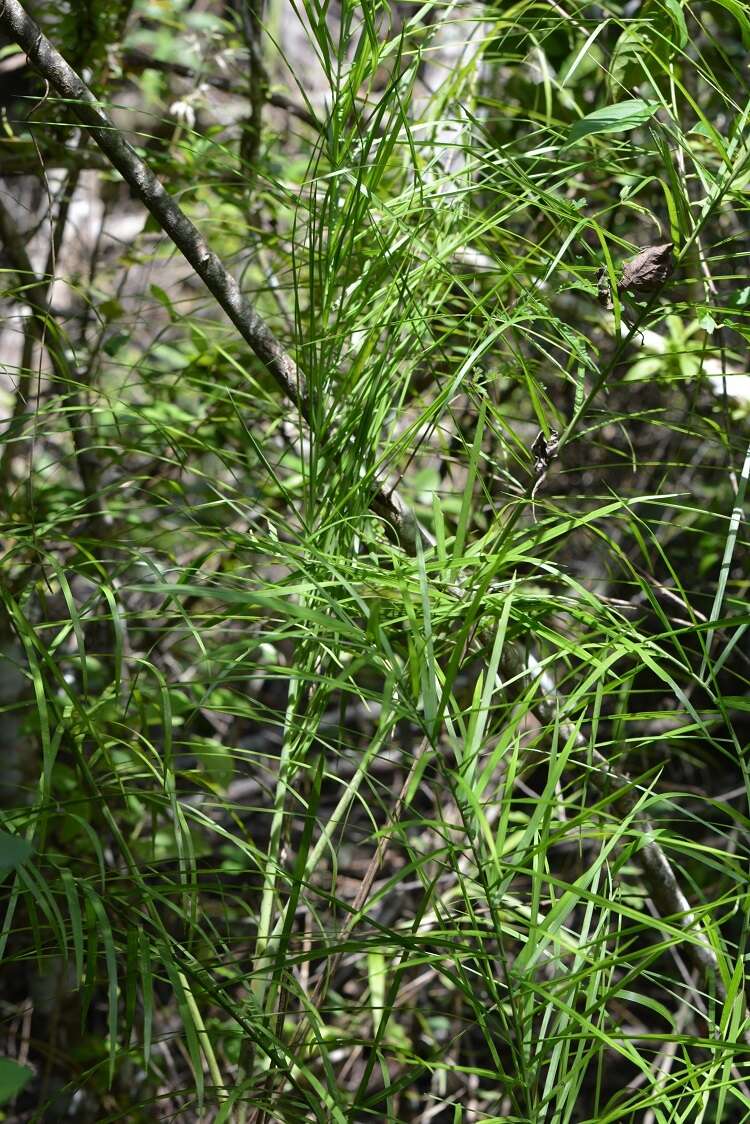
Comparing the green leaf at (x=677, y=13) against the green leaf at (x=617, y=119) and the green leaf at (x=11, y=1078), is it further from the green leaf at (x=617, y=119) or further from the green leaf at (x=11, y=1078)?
the green leaf at (x=11, y=1078)

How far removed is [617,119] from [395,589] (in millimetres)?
315

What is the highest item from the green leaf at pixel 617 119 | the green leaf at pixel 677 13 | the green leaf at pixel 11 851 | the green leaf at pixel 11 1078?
the green leaf at pixel 677 13

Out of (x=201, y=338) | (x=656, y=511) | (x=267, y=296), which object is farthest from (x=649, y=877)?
(x=267, y=296)

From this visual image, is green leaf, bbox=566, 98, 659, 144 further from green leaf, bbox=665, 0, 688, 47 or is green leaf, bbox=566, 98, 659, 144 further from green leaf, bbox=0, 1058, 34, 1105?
green leaf, bbox=0, 1058, 34, 1105

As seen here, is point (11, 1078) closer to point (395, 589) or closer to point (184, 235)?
point (395, 589)

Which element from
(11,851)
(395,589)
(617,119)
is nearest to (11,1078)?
(11,851)

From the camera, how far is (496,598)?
0.60 metres

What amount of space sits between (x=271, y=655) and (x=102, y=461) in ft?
1.33

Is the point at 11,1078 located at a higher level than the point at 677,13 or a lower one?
lower

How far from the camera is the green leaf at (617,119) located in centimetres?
62

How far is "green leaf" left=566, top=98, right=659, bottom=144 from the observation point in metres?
0.62

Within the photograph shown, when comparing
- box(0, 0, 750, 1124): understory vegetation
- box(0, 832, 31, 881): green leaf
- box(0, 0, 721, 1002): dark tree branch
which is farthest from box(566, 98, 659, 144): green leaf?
box(0, 832, 31, 881): green leaf

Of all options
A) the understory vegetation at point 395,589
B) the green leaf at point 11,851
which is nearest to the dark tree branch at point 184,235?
the understory vegetation at point 395,589

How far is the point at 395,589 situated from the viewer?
0.65m
